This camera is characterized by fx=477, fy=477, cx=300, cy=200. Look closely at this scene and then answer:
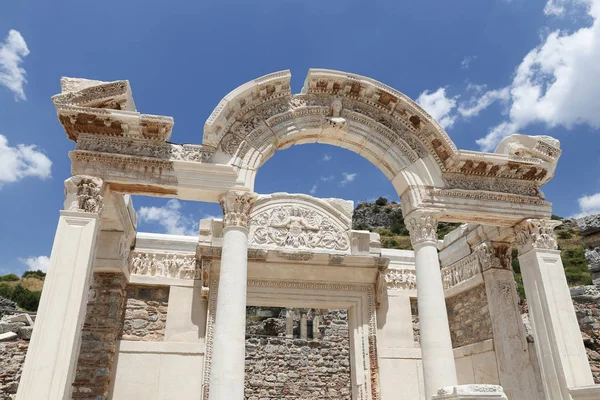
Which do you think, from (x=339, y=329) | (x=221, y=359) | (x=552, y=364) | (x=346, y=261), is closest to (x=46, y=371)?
(x=221, y=359)

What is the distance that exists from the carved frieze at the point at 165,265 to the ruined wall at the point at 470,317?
5.72 metres

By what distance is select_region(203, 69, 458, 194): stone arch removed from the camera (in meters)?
8.42

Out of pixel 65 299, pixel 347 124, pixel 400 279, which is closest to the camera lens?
pixel 65 299

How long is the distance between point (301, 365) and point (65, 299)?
1034 cm

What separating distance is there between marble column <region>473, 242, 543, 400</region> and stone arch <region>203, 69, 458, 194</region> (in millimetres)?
2247

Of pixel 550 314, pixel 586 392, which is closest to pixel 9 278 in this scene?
pixel 550 314

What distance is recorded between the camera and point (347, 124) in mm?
8859

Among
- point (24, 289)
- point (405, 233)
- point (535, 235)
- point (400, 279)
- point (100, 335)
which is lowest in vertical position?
point (100, 335)

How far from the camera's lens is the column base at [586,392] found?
700 cm

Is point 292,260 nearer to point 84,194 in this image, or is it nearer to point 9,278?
point 84,194

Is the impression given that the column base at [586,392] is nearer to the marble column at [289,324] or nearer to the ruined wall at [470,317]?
the ruined wall at [470,317]

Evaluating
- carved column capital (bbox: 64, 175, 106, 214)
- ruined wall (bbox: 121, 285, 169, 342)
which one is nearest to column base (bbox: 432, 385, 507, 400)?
carved column capital (bbox: 64, 175, 106, 214)

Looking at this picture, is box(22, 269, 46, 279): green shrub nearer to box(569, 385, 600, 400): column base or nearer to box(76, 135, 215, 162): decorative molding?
box(76, 135, 215, 162): decorative molding

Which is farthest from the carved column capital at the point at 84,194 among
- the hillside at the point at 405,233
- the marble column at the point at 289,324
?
the hillside at the point at 405,233
